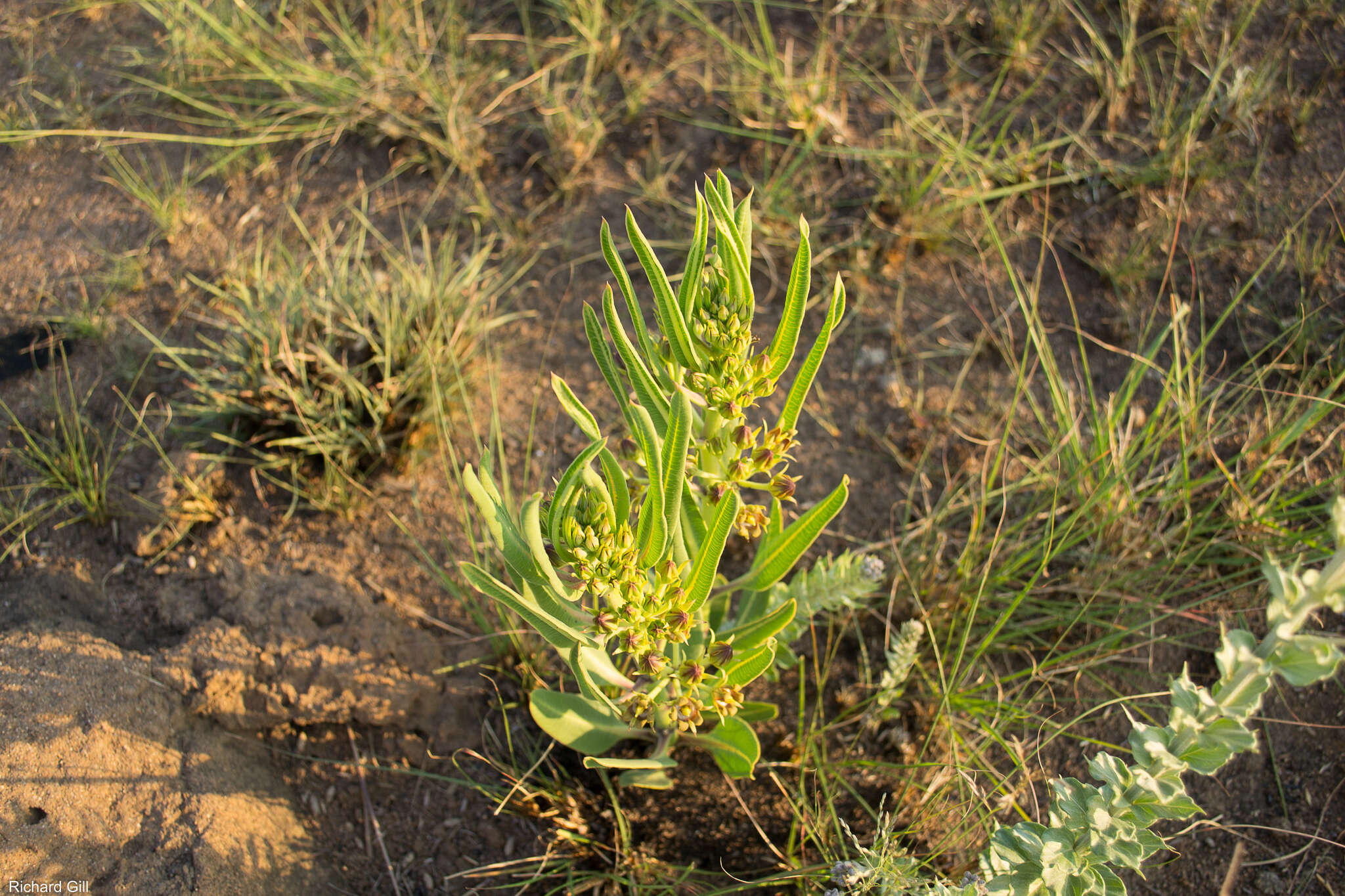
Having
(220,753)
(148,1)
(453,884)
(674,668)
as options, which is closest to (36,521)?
(220,753)

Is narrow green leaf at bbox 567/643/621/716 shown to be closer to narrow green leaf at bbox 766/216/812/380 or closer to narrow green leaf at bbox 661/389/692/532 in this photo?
narrow green leaf at bbox 661/389/692/532

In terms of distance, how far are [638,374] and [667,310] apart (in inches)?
5.5

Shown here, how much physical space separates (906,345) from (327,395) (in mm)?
1830

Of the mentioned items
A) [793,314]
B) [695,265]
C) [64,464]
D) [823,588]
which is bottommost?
[823,588]

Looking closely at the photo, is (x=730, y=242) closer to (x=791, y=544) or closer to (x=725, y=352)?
(x=725, y=352)

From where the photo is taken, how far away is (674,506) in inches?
57.1

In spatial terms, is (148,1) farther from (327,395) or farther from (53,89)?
(327,395)

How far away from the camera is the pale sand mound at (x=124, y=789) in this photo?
1.83m

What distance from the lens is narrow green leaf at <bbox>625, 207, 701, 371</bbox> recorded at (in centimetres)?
143

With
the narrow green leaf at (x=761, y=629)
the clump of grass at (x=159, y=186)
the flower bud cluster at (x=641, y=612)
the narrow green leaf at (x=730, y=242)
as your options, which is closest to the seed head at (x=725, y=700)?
the flower bud cluster at (x=641, y=612)

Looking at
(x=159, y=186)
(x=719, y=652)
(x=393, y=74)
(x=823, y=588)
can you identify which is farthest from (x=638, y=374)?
(x=159, y=186)

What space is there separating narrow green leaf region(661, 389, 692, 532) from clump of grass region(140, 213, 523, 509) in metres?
1.20

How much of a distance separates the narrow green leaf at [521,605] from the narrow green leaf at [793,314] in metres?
0.56

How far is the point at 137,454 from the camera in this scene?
2.69m
